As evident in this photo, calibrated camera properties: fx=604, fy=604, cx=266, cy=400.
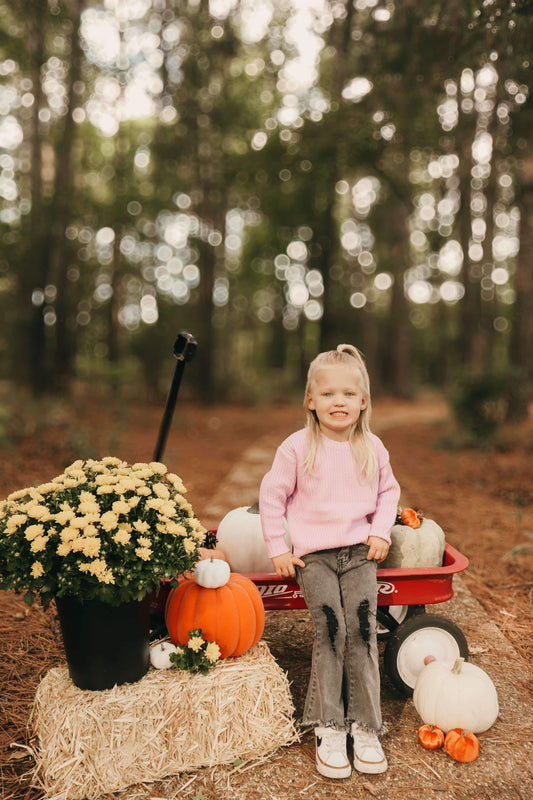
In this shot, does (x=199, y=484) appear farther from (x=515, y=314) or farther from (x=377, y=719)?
(x=515, y=314)

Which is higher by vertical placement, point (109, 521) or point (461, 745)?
point (109, 521)

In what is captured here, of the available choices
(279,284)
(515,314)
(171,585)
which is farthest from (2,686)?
(279,284)

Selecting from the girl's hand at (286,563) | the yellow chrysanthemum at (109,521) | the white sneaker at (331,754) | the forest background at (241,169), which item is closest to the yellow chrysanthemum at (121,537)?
the yellow chrysanthemum at (109,521)

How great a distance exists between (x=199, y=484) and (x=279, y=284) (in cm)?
2133

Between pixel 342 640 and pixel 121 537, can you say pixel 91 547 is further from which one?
pixel 342 640

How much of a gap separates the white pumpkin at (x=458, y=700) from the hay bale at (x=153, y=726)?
0.60 metres

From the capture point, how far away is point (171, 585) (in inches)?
108

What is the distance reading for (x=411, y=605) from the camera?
3074mm

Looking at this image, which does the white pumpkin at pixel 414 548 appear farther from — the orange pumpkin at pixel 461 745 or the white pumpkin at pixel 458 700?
the orange pumpkin at pixel 461 745

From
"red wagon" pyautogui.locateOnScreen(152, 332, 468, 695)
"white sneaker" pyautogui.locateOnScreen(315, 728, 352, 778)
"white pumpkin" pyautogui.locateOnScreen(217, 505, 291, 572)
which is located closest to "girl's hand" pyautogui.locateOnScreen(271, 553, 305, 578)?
"red wagon" pyautogui.locateOnScreen(152, 332, 468, 695)

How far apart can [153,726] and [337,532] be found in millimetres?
1077

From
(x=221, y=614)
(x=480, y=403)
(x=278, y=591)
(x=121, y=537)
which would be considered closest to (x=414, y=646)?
(x=278, y=591)

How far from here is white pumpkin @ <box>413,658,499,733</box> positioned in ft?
8.36

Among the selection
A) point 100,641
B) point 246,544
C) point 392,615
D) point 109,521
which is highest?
point 109,521
